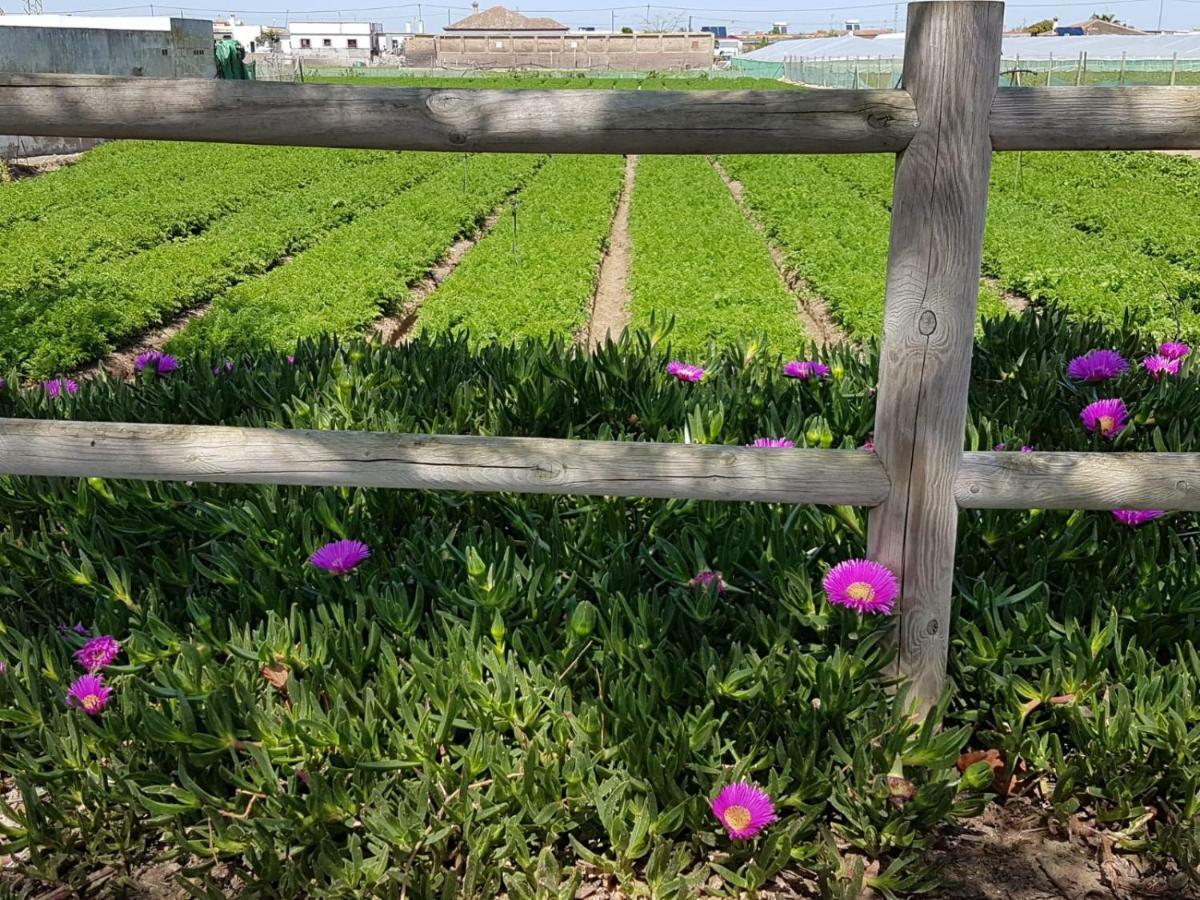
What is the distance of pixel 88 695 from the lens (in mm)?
2180

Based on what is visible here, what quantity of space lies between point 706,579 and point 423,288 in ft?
26.3

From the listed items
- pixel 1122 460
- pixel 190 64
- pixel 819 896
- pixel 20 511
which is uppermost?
pixel 190 64

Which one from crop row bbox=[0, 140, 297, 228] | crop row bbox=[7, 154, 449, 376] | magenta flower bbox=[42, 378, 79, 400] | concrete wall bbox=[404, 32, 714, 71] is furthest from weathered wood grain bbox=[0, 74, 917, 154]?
concrete wall bbox=[404, 32, 714, 71]

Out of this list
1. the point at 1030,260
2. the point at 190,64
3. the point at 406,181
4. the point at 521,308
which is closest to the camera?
the point at 521,308

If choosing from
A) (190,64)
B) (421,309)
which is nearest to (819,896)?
(421,309)

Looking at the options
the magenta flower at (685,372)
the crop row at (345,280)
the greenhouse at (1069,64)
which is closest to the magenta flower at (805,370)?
the magenta flower at (685,372)

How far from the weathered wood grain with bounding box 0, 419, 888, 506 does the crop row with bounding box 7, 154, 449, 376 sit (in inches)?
210

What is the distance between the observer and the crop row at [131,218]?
1027 centimetres

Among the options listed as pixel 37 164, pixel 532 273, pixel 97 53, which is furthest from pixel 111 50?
pixel 532 273

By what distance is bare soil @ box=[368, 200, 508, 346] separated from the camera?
8.43 meters

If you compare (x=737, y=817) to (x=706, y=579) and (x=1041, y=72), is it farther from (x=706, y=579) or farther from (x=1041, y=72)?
(x=1041, y=72)

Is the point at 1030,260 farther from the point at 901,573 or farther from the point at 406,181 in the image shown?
the point at 406,181

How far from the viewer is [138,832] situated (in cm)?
208

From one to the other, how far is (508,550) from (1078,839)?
1.24 metres
